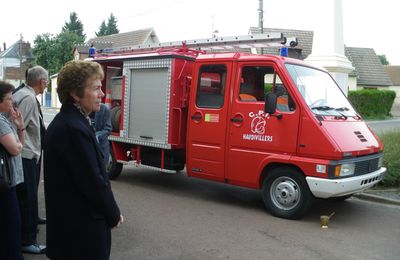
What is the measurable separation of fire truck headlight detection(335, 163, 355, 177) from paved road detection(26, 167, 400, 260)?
763 mm

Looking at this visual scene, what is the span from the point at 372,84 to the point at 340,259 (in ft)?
151

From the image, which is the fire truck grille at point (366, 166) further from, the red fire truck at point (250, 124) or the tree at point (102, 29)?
the tree at point (102, 29)

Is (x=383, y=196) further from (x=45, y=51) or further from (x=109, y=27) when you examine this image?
(x=109, y=27)

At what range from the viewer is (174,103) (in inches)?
308

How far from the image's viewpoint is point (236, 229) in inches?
238

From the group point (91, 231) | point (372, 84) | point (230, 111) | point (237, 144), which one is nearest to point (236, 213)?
point (237, 144)

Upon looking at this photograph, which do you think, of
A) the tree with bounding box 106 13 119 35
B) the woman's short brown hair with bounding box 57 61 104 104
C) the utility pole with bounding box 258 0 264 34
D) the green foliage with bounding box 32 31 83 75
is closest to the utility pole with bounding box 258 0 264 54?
the utility pole with bounding box 258 0 264 34

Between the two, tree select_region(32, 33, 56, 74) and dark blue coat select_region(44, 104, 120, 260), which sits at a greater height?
tree select_region(32, 33, 56, 74)

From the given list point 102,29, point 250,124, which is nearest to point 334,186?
point 250,124

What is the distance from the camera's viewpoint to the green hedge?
27.7 m

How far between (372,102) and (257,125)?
2395 cm

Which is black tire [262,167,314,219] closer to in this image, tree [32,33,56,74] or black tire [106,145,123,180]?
black tire [106,145,123,180]

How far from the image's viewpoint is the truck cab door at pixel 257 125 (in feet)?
21.3

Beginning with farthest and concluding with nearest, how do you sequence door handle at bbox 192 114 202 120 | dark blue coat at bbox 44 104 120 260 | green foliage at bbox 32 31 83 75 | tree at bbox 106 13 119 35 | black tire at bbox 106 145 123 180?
1. tree at bbox 106 13 119 35
2. green foliage at bbox 32 31 83 75
3. black tire at bbox 106 145 123 180
4. door handle at bbox 192 114 202 120
5. dark blue coat at bbox 44 104 120 260
